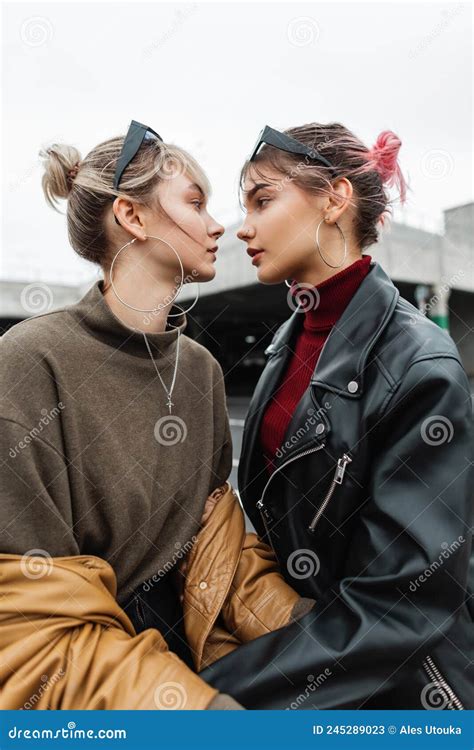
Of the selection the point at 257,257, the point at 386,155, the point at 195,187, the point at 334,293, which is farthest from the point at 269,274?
the point at 386,155

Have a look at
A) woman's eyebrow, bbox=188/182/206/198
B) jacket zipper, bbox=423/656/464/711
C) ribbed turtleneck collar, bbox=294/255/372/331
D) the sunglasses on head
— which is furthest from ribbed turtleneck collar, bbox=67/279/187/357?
jacket zipper, bbox=423/656/464/711

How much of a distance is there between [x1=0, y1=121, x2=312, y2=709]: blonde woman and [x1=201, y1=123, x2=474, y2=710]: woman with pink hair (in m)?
0.17

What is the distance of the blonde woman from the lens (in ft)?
4.17

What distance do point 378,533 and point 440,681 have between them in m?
0.42

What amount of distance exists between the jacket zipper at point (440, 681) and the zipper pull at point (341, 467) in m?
0.49

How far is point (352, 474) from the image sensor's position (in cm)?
151

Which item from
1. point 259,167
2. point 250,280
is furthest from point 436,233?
point 259,167

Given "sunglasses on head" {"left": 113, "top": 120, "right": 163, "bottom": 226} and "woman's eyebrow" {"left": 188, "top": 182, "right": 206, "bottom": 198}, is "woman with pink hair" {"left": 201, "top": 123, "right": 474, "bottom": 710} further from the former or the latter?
"sunglasses on head" {"left": 113, "top": 120, "right": 163, "bottom": 226}

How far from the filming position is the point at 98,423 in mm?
1610

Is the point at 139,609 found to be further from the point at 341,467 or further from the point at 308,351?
the point at 308,351

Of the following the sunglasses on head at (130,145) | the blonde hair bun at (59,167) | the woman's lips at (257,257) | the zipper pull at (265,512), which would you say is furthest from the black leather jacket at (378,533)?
the blonde hair bun at (59,167)

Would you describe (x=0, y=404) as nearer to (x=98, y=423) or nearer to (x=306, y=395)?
(x=98, y=423)

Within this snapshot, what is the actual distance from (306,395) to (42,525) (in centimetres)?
80

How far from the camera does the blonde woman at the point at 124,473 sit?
4.17ft
